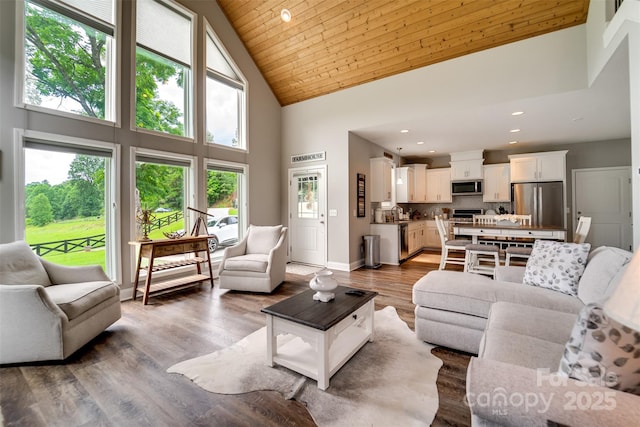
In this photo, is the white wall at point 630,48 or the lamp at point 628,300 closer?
the lamp at point 628,300

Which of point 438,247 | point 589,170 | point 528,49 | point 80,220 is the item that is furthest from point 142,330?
point 589,170

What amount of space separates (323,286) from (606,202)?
723 cm

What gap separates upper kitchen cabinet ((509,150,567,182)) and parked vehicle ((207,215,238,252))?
20.9ft

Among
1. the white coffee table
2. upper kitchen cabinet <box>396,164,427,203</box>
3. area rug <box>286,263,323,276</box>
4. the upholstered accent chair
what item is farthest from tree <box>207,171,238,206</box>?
upper kitchen cabinet <box>396,164,427,203</box>

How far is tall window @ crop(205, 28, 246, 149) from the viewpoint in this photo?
4.90 m

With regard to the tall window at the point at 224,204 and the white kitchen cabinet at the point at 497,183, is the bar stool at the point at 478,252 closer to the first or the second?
the white kitchen cabinet at the point at 497,183

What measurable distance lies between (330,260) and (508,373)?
4.54 metres

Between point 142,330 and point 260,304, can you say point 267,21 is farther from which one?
point 142,330

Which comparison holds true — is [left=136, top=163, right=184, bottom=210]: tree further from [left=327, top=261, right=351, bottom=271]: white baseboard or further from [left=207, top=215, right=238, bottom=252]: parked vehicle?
[left=327, top=261, right=351, bottom=271]: white baseboard

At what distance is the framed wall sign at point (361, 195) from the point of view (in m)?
5.56

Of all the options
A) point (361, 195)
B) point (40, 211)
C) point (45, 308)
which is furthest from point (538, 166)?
point (40, 211)

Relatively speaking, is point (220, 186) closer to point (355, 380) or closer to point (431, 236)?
point (355, 380)

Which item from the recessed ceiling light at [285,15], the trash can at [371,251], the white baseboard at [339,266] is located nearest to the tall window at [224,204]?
the white baseboard at [339,266]

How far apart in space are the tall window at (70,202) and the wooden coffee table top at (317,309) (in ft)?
9.55
